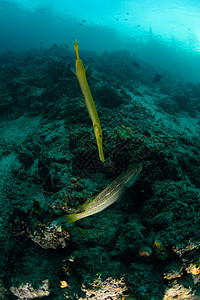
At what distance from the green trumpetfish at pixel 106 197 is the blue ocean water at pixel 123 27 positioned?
136 feet

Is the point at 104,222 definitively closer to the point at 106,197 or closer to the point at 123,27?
the point at 106,197

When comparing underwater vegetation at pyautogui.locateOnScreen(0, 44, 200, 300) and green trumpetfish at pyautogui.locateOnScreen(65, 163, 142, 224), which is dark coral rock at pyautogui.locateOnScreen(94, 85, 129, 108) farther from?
green trumpetfish at pyautogui.locateOnScreen(65, 163, 142, 224)

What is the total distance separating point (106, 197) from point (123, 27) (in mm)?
86902

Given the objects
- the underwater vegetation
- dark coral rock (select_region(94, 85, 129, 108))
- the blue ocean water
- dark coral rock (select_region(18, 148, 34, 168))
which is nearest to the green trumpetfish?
the underwater vegetation

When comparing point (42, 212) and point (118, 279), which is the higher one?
point (42, 212)

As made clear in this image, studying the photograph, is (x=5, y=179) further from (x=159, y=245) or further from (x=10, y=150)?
(x=159, y=245)

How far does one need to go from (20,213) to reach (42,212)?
460 millimetres

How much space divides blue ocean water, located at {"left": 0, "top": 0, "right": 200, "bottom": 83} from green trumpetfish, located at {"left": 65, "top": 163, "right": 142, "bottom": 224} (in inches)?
1637

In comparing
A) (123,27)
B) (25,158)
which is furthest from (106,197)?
(123,27)

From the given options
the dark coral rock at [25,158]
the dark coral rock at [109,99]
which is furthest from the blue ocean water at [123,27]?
the dark coral rock at [25,158]

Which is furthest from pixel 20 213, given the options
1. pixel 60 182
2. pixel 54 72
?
pixel 54 72

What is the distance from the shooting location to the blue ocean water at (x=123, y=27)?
146 ft

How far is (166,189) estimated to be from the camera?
279cm

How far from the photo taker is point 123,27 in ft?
218
